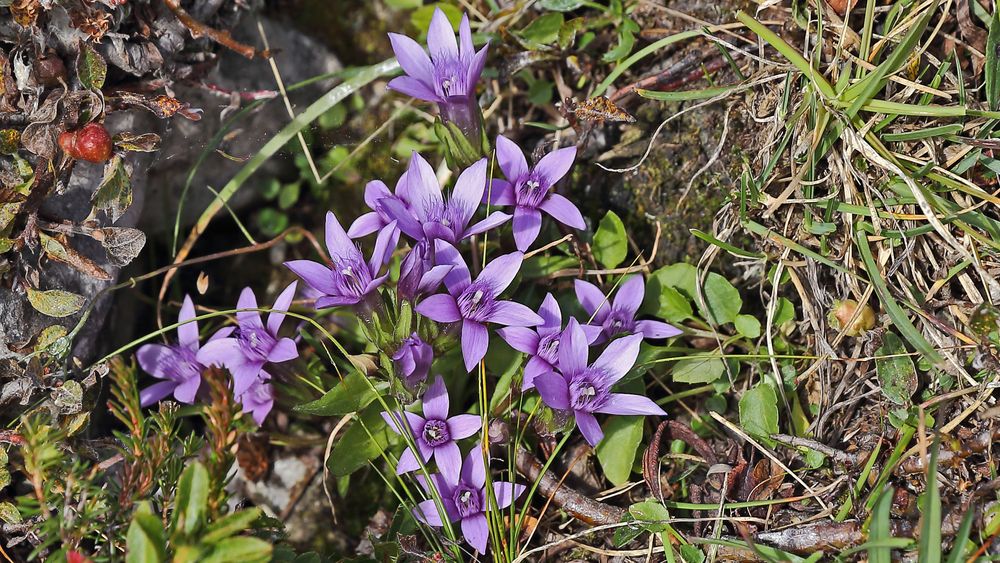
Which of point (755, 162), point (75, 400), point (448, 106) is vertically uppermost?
point (448, 106)

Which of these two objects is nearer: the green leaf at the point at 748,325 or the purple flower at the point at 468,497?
the purple flower at the point at 468,497

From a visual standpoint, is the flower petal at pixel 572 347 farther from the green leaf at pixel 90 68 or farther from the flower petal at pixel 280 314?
the green leaf at pixel 90 68

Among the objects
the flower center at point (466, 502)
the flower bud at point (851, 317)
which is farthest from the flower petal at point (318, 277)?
the flower bud at point (851, 317)

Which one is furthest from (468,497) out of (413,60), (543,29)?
(543,29)

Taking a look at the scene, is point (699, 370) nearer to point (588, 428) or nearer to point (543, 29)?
point (588, 428)

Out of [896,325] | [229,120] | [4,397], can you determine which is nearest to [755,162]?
[896,325]

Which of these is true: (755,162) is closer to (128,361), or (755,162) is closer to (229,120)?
(229,120)
